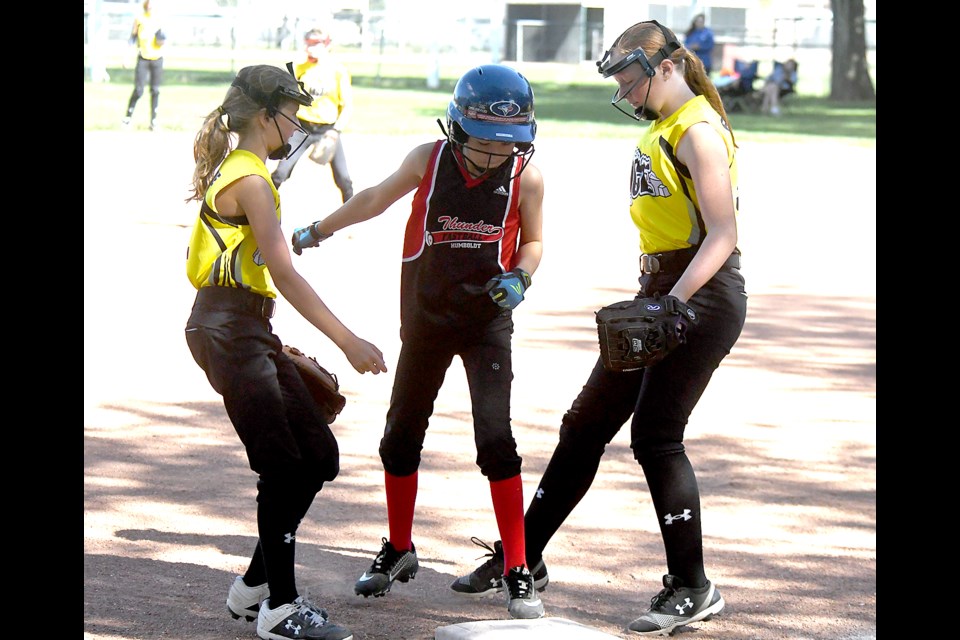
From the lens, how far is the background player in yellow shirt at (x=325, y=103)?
1226 cm

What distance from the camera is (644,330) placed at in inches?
165

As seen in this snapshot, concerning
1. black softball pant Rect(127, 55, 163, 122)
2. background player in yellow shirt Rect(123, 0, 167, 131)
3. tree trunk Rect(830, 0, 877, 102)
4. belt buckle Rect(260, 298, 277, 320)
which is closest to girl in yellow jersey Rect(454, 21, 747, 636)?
belt buckle Rect(260, 298, 277, 320)

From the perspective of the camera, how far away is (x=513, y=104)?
4410 mm

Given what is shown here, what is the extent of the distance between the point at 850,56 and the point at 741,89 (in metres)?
5.56

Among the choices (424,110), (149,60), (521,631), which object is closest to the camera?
(521,631)

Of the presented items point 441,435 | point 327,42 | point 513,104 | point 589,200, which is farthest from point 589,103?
point 513,104

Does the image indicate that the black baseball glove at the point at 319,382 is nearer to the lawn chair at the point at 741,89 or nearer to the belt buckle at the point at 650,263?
the belt buckle at the point at 650,263

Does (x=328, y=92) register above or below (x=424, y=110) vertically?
below

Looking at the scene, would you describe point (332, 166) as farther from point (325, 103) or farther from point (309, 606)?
point (309, 606)

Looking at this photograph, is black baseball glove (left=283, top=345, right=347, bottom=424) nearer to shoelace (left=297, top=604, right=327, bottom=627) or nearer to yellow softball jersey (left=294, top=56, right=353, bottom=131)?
shoelace (left=297, top=604, right=327, bottom=627)

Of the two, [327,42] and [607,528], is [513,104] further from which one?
[327,42]

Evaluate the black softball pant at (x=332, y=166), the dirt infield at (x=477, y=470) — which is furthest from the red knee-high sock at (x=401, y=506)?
the black softball pant at (x=332, y=166)

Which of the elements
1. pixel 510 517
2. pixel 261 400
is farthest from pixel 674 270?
pixel 261 400
